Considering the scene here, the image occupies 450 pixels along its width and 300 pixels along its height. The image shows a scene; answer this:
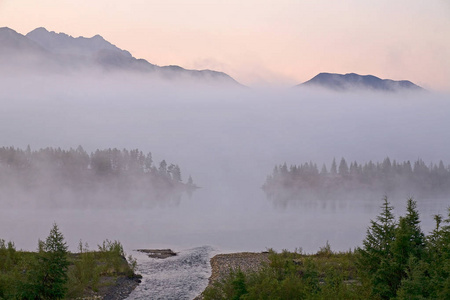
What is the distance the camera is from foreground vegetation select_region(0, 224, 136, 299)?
18594 millimetres

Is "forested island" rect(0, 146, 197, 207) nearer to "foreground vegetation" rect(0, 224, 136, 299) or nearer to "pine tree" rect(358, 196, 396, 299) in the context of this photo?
"foreground vegetation" rect(0, 224, 136, 299)

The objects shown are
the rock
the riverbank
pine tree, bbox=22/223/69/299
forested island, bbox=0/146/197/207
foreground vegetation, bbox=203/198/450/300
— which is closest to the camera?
foreground vegetation, bbox=203/198/450/300

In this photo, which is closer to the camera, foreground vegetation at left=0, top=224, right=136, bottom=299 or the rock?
foreground vegetation at left=0, top=224, right=136, bottom=299

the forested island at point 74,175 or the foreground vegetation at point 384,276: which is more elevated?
the forested island at point 74,175

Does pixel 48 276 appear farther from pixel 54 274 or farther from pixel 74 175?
pixel 74 175

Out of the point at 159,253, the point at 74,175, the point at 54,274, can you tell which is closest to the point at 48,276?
the point at 54,274

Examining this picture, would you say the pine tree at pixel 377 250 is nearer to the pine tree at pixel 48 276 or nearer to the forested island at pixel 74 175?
the pine tree at pixel 48 276

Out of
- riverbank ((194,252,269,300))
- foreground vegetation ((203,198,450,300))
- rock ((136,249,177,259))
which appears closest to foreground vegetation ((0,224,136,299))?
riverbank ((194,252,269,300))

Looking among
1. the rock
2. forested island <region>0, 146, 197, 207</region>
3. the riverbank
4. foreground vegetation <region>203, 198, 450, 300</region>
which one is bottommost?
the riverbank

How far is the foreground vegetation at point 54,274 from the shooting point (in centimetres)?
1859

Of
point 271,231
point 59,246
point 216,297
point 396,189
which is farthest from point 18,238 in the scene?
point 396,189

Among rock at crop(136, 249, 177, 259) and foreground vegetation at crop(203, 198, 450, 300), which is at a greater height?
foreground vegetation at crop(203, 198, 450, 300)

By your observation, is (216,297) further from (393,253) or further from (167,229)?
(167,229)

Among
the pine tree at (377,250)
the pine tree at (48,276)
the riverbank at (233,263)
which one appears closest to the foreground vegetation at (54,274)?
the pine tree at (48,276)
